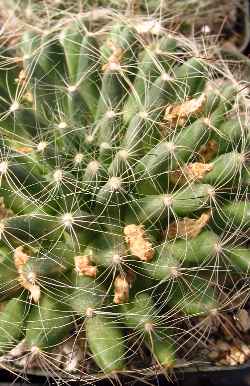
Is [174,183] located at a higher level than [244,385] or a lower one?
higher

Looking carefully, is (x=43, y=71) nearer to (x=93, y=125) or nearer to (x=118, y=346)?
(x=93, y=125)

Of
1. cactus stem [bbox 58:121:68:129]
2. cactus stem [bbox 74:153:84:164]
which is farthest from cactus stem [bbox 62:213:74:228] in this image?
cactus stem [bbox 58:121:68:129]

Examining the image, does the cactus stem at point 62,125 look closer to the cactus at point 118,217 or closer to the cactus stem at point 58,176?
the cactus at point 118,217

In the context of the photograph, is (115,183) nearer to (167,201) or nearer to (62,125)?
(167,201)

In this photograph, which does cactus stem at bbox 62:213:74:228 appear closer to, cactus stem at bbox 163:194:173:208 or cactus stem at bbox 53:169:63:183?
cactus stem at bbox 53:169:63:183

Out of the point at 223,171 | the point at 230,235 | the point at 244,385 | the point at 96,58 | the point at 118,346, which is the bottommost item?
the point at 244,385

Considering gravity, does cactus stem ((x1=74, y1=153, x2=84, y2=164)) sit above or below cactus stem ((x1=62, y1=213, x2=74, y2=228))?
above

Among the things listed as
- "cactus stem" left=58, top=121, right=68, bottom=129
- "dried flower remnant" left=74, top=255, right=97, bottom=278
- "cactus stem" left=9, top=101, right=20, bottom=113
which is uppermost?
"cactus stem" left=9, top=101, right=20, bottom=113

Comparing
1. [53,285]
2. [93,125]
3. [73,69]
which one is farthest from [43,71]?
[53,285]

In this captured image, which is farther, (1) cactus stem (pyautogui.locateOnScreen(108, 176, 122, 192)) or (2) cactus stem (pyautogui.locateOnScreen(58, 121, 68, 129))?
(2) cactus stem (pyautogui.locateOnScreen(58, 121, 68, 129))
